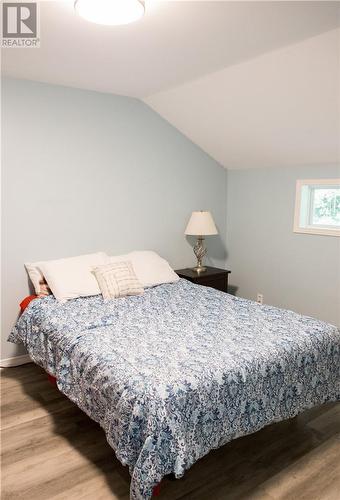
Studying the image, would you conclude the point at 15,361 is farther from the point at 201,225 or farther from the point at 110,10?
the point at 110,10

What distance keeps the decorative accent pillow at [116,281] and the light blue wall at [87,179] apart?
45 centimetres

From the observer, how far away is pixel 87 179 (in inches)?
138

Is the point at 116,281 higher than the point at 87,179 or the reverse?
the reverse

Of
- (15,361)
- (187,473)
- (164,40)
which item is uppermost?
(164,40)

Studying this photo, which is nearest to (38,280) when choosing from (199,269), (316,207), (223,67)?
(199,269)

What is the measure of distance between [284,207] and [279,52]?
1674 mm

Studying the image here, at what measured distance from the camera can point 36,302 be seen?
2980mm

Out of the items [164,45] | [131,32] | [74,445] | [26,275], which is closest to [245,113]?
[164,45]

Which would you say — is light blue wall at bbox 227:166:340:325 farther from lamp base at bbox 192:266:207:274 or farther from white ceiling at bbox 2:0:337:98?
white ceiling at bbox 2:0:337:98

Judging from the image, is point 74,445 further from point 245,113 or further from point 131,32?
point 245,113

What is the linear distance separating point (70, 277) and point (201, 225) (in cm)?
144

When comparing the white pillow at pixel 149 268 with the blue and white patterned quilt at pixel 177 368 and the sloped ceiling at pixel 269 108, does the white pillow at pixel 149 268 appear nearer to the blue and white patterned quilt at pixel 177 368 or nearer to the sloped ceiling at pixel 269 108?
the blue and white patterned quilt at pixel 177 368

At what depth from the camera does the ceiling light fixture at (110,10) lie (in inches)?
72.1

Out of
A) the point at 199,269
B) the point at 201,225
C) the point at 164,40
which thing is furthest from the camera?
the point at 199,269
